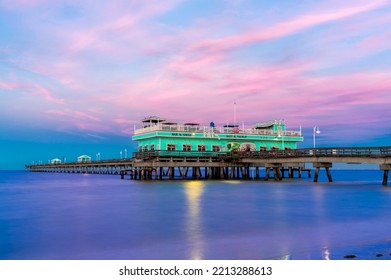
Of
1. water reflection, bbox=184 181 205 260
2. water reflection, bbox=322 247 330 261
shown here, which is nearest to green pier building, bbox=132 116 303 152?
water reflection, bbox=184 181 205 260

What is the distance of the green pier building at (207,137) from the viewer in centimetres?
5569

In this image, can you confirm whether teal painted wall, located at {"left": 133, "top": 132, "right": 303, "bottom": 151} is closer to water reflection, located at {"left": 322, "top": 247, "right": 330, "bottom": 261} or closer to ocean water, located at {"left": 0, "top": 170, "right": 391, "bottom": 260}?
ocean water, located at {"left": 0, "top": 170, "right": 391, "bottom": 260}

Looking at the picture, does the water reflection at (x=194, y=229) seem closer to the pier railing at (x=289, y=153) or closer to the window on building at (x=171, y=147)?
the pier railing at (x=289, y=153)

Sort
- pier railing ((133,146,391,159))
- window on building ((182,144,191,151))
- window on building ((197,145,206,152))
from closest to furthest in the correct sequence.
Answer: pier railing ((133,146,391,159)), window on building ((182,144,191,151)), window on building ((197,145,206,152))

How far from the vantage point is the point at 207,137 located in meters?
57.9

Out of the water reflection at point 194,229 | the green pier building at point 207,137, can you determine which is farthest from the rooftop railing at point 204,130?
the water reflection at point 194,229

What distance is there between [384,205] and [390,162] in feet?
41.5

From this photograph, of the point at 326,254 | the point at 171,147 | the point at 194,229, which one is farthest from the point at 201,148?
the point at 326,254

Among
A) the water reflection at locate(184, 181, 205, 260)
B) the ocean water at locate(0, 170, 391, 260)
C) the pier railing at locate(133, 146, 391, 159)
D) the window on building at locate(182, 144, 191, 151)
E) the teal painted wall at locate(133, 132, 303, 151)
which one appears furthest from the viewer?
the window on building at locate(182, 144, 191, 151)

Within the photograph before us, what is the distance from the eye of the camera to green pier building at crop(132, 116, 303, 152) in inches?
2192

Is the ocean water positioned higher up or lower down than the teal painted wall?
lower down

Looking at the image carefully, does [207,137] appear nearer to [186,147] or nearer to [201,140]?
[201,140]

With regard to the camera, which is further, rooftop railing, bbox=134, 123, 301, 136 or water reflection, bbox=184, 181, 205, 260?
rooftop railing, bbox=134, 123, 301, 136

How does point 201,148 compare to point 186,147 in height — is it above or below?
below
